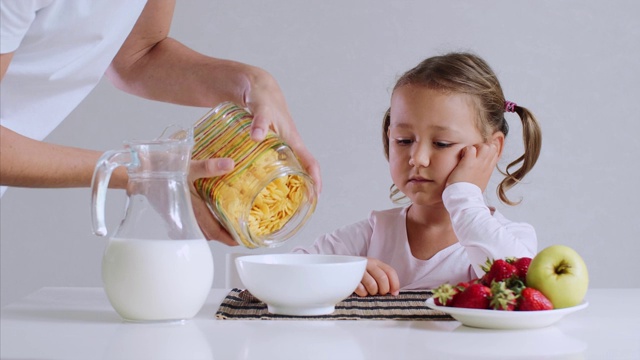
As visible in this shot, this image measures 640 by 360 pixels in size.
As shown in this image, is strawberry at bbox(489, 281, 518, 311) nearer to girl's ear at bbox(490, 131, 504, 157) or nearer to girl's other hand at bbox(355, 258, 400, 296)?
girl's other hand at bbox(355, 258, 400, 296)

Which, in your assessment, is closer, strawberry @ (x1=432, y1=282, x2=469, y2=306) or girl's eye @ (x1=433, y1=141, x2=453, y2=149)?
strawberry @ (x1=432, y1=282, x2=469, y2=306)

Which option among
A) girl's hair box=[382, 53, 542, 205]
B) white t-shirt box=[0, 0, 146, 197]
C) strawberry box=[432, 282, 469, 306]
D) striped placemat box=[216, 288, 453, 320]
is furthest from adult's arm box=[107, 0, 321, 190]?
girl's hair box=[382, 53, 542, 205]

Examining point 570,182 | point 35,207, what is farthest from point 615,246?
point 35,207

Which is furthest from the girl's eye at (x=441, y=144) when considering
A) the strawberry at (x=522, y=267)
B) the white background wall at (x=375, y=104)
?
the white background wall at (x=375, y=104)

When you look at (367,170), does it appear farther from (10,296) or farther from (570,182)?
(10,296)

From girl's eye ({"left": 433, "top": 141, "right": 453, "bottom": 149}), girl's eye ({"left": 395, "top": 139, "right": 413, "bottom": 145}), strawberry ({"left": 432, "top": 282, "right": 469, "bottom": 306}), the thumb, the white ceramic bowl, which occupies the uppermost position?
girl's eye ({"left": 433, "top": 141, "right": 453, "bottom": 149})

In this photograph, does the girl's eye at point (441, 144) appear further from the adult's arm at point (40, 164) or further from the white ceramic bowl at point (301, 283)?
the adult's arm at point (40, 164)

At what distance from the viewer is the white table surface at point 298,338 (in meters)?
0.90

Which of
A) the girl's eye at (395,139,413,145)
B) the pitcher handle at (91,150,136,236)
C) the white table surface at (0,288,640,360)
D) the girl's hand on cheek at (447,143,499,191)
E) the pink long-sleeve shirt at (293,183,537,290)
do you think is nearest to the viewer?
the white table surface at (0,288,640,360)

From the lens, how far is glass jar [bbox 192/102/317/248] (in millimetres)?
1106

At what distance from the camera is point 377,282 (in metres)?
1.37

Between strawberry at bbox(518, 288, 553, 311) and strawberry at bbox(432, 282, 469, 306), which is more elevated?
strawberry at bbox(518, 288, 553, 311)

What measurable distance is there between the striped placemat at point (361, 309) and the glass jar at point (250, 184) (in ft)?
0.33

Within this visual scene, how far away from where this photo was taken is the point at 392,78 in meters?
3.34
